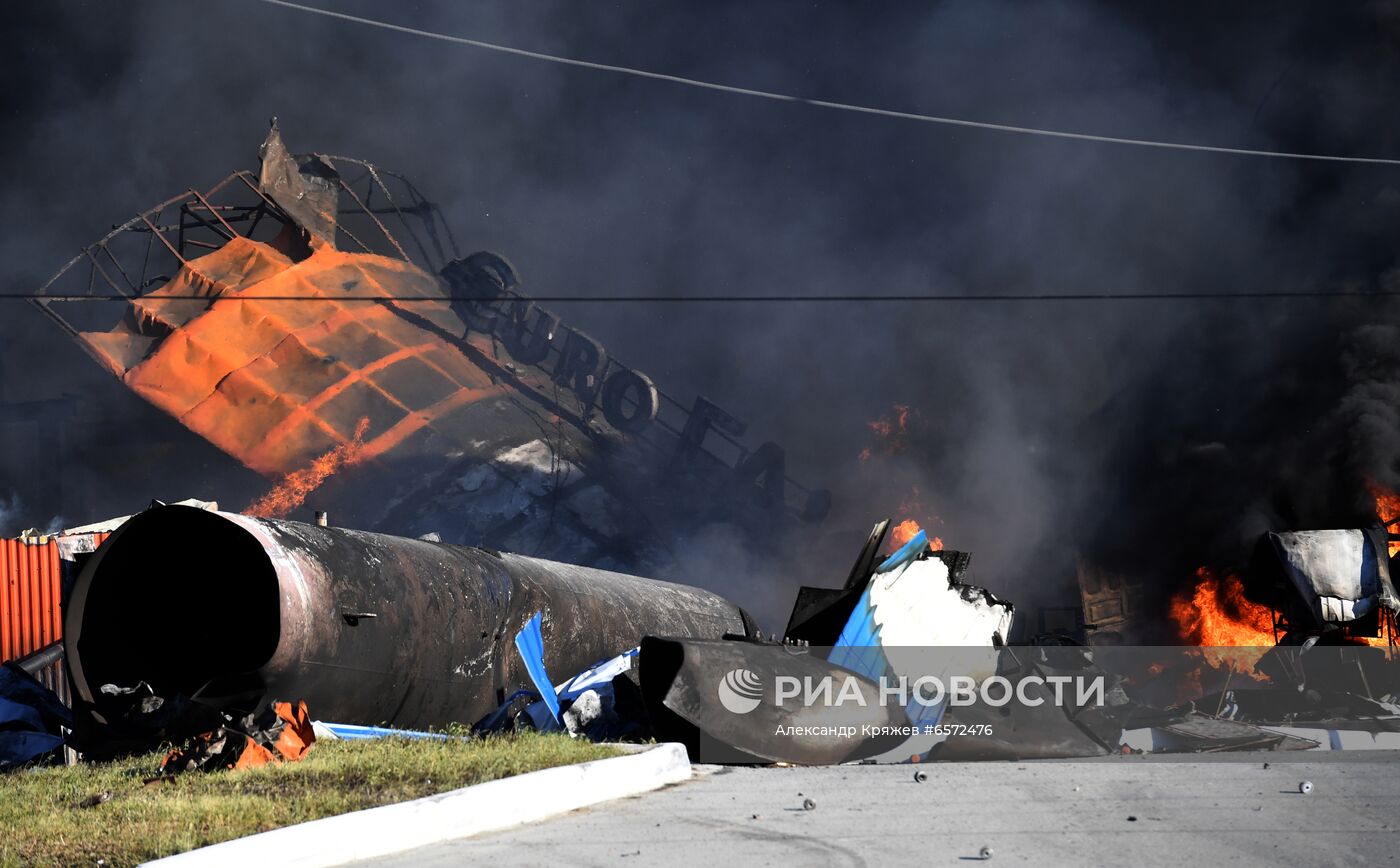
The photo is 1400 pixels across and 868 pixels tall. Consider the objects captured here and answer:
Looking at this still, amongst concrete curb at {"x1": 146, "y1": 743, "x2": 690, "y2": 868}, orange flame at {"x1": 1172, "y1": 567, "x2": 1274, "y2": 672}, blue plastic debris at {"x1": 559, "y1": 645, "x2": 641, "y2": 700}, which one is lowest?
concrete curb at {"x1": 146, "y1": 743, "x2": 690, "y2": 868}

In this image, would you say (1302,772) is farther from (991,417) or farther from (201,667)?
(991,417)

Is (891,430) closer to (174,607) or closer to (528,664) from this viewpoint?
(528,664)

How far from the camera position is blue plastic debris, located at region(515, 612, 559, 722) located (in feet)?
31.4

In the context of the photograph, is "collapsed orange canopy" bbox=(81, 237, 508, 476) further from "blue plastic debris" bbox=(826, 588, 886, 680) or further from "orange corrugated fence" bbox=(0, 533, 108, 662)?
"blue plastic debris" bbox=(826, 588, 886, 680)

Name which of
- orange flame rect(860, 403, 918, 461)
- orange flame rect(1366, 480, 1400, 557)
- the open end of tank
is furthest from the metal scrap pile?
orange flame rect(860, 403, 918, 461)

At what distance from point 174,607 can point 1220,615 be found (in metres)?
20.0

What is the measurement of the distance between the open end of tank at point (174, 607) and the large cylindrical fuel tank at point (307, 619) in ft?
0.04

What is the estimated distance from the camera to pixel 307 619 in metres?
7.81

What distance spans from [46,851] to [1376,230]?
3071cm

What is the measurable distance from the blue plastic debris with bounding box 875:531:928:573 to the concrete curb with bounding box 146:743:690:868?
3.84 metres

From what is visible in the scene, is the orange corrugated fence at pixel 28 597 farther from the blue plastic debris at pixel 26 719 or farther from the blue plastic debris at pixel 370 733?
the blue plastic debris at pixel 370 733

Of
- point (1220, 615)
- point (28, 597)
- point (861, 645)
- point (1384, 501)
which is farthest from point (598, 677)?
point (1384, 501)

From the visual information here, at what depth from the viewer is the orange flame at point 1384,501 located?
2252 cm

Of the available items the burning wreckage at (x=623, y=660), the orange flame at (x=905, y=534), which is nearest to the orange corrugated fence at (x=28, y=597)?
the burning wreckage at (x=623, y=660)
